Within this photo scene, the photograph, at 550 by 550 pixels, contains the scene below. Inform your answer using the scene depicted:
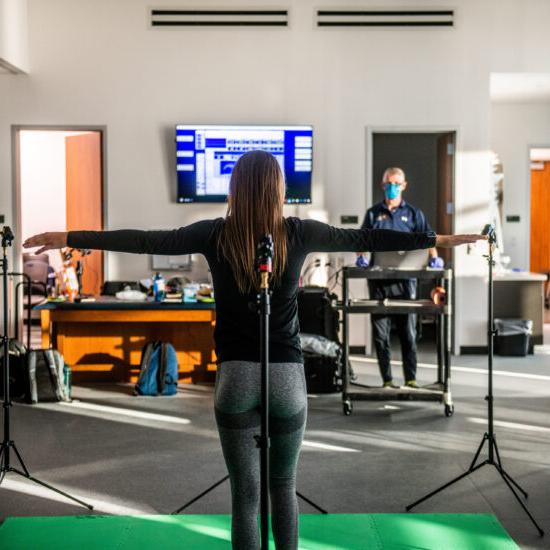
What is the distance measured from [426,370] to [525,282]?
6.84 feet

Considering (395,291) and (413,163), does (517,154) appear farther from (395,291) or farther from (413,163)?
(395,291)

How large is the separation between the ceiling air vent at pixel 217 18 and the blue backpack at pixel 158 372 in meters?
3.29

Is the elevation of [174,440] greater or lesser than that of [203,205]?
lesser

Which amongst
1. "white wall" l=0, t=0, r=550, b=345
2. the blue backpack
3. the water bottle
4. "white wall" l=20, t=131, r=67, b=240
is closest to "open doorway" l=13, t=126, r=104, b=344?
"white wall" l=20, t=131, r=67, b=240

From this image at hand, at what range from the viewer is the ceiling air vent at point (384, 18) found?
750 centimetres

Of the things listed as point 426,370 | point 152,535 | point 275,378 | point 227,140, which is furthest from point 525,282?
point 275,378

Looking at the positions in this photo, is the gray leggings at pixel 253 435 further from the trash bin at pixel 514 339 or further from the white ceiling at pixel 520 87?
the white ceiling at pixel 520 87

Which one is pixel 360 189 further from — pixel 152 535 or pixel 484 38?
pixel 152 535

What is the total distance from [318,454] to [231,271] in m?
2.35

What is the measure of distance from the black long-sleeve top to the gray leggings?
0.18ft

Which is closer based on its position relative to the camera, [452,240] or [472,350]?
[452,240]

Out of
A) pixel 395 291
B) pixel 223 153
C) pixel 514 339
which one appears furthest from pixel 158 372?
pixel 514 339

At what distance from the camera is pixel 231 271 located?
221cm

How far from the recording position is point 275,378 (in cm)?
219
